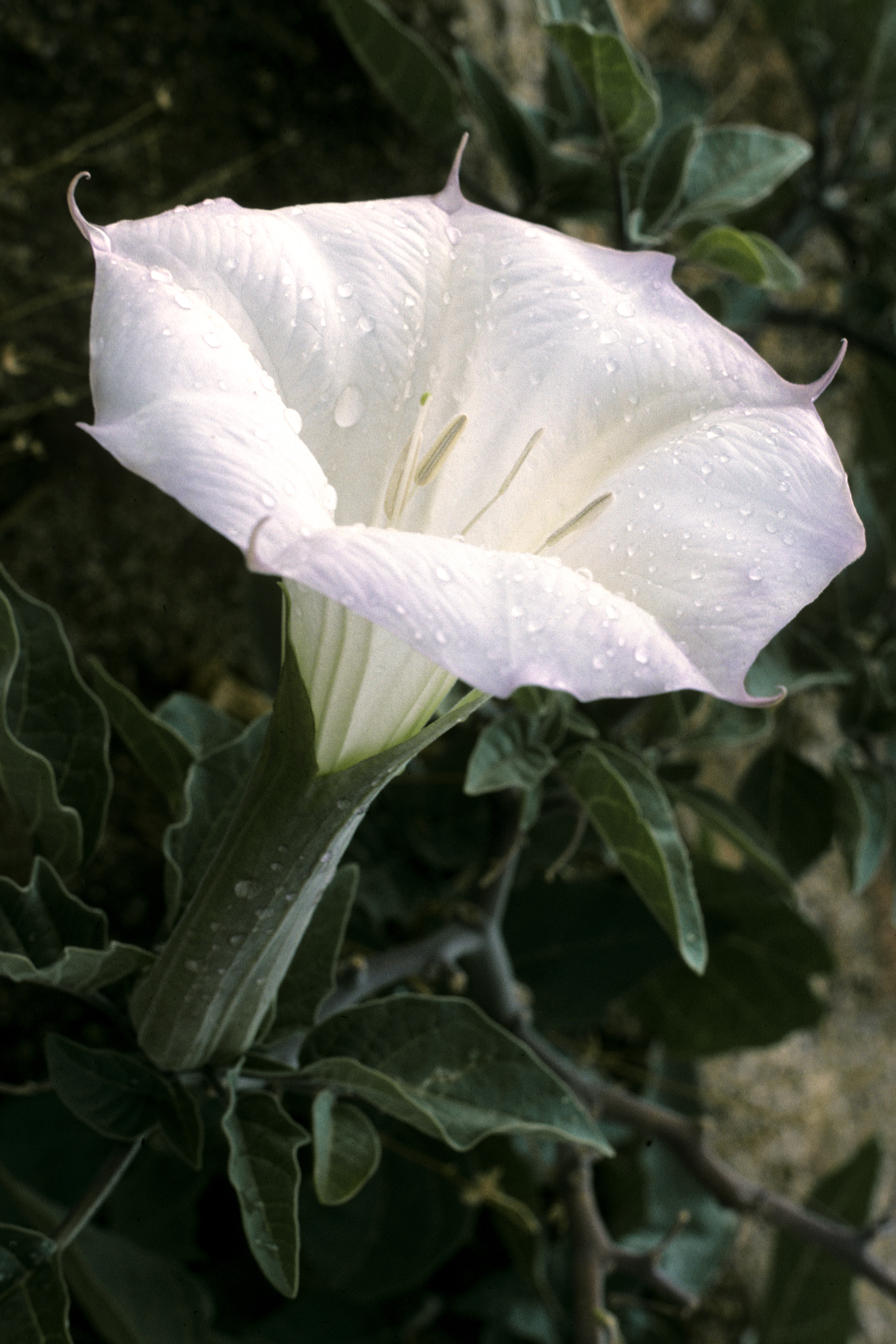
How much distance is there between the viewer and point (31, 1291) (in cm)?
46

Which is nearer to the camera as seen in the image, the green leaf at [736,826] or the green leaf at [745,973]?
the green leaf at [736,826]

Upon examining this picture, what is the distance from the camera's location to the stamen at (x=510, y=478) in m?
0.45

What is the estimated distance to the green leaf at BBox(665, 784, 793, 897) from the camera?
25.2 inches

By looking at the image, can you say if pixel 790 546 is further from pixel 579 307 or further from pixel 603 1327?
pixel 603 1327

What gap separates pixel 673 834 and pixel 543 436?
0.22 meters

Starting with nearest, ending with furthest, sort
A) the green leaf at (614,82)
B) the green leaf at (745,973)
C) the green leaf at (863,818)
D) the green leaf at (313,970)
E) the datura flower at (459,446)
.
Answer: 1. the datura flower at (459,446)
2. the green leaf at (313,970)
3. the green leaf at (614,82)
4. the green leaf at (863,818)
5. the green leaf at (745,973)

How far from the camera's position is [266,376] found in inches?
14.8

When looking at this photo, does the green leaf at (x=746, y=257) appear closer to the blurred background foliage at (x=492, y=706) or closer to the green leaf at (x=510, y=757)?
the blurred background foliage at (x=492, y=706)

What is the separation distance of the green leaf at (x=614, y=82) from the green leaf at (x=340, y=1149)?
1.78 ft

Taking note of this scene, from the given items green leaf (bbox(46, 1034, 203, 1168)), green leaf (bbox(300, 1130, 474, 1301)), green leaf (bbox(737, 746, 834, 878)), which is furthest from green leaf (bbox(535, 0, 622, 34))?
green leaf (bbox(300, 1130, 474, 1301))

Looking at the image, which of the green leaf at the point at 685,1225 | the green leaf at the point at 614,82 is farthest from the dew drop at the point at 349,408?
the green leaf at the point at 685,1225

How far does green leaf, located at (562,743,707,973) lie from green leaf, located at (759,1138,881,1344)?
529 mm

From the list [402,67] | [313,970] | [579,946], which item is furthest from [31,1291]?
[402,67]

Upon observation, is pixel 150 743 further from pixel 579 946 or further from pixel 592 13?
pixel 592 13
